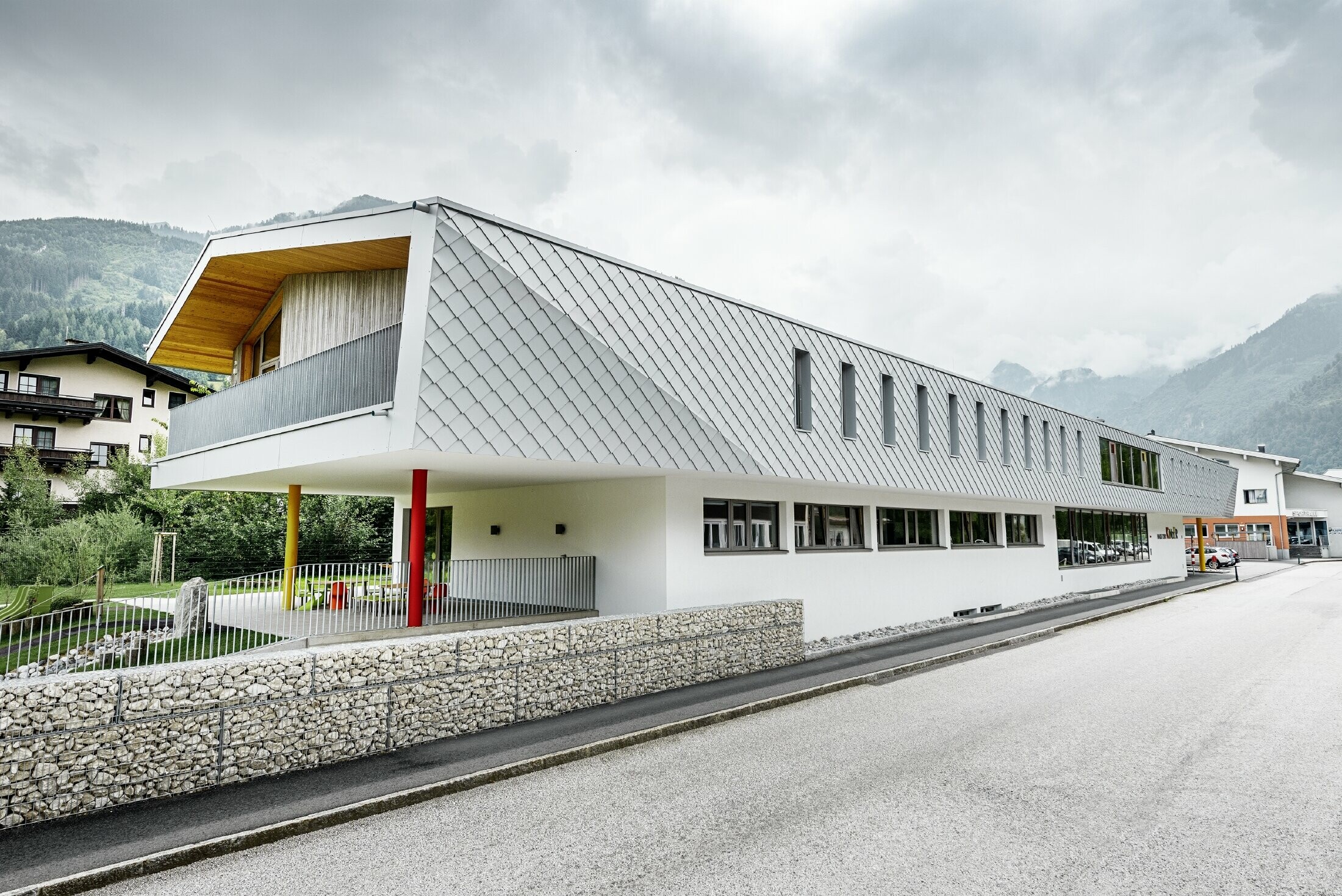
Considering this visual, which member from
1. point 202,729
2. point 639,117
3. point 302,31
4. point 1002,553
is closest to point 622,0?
point 639,117

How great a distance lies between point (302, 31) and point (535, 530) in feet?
246

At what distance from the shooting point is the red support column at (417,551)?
33.9ft

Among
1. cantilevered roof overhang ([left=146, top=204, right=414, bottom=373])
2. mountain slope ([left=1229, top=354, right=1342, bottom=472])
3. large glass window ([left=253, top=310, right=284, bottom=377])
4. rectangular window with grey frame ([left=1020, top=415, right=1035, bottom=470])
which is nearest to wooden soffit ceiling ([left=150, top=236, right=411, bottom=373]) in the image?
cantilevered roof overhang ([left=146, top=204, right=414, bottom=373])

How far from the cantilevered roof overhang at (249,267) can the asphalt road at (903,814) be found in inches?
253

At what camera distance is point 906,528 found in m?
17.8

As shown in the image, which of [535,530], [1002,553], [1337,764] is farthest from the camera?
[1002,553]

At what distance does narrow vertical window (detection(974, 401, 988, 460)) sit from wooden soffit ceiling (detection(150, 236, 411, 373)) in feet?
45.7

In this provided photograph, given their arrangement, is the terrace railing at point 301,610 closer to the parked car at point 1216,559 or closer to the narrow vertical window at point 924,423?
the narrow vertical window at point 924,423

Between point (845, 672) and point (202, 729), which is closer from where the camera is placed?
point (202, 729)

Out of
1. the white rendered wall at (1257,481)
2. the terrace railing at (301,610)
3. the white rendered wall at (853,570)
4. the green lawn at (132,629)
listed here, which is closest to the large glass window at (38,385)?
the terrace railing at (301,610)

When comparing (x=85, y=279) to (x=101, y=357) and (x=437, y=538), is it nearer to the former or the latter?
(x=101, y=357)

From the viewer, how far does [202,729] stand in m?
6.30

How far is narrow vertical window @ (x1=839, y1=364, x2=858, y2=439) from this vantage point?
14.8 m

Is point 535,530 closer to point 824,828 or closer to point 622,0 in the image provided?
point 824,828
